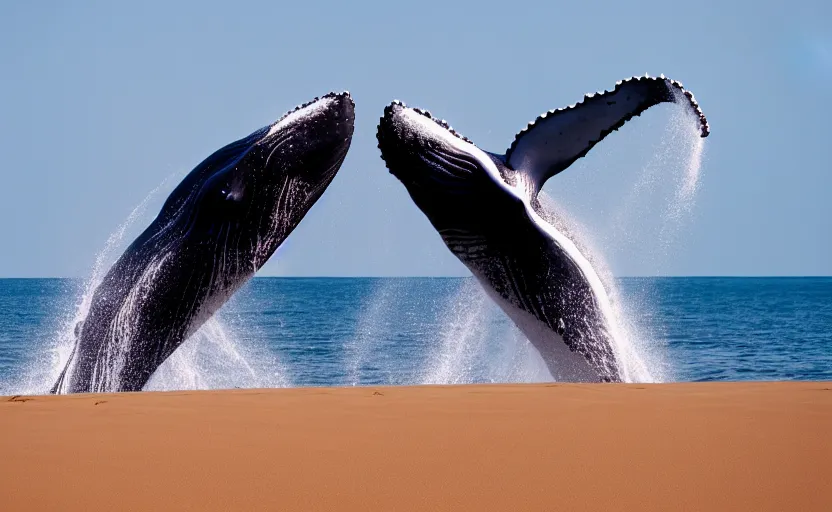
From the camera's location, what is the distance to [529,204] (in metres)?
8.66

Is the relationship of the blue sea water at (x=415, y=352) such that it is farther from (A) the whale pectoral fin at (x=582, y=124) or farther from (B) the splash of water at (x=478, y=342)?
(A) the whale pectoral fin at (x=582, y=124)

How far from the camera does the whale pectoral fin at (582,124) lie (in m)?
8.39

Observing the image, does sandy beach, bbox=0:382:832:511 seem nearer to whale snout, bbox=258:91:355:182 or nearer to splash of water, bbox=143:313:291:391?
whale snout, bbox=258:91:355:182

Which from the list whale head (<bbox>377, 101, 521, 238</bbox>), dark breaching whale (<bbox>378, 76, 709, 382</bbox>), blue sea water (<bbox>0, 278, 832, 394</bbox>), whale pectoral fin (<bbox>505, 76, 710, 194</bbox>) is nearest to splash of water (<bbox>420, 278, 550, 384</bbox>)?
blue sea water (<bbox>0, 278, 832, 394</bbox>)

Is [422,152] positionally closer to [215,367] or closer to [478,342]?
[478,342]

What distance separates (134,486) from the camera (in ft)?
11.2

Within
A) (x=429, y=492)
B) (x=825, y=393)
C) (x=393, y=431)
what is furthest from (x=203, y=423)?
(x=825, y=393)

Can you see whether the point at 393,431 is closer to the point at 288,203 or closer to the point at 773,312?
the point at 288,203

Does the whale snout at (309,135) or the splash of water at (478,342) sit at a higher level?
the whale snout at (309,135)

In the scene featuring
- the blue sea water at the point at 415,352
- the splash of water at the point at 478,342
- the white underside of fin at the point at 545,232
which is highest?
the white underside of fin at the point at 545,232

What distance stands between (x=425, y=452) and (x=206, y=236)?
Result: 16.8 feet

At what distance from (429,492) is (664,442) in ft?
3.73

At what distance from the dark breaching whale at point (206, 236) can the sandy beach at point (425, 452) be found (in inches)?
132

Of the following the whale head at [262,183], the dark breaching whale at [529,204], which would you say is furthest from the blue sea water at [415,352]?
the whale head at [262,183]
